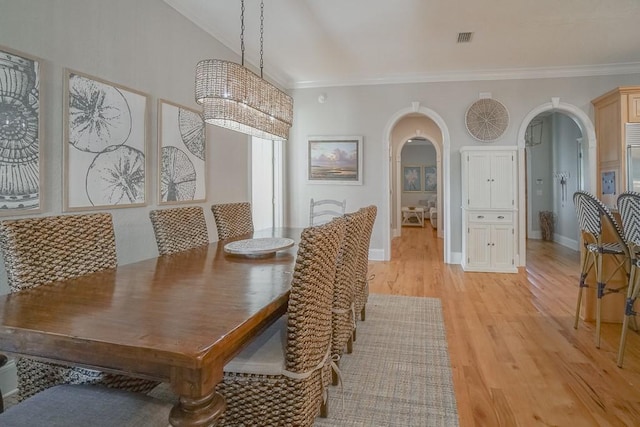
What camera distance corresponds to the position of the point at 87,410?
107 centimetres

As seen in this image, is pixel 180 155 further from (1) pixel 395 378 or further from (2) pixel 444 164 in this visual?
(2) pixel 444 164

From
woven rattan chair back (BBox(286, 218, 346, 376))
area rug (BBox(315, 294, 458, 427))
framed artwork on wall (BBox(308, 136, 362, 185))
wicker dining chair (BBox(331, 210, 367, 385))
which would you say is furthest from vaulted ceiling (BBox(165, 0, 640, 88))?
area rug (BBox(315, 294, 458, 427))

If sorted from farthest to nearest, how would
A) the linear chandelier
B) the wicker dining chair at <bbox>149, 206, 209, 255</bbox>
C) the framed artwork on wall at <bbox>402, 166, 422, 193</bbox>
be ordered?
the framed artwork on wall at <bbox>402, 166, 422, 193</bbox> → the wicker dining chair at <bbox>149, 206, 209, 255</bbox> → the linear chandelier

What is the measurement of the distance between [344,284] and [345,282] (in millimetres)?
15

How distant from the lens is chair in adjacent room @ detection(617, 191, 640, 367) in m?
2.08

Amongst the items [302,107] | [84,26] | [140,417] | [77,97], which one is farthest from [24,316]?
[302,107]

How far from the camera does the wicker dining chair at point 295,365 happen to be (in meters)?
1.29

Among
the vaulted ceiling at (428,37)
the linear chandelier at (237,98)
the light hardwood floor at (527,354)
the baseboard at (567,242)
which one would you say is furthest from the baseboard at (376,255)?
the baseboard at (567,242)

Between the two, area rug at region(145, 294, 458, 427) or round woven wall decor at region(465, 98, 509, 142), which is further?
round woven wall decor at region(465, 98, 509, 142)

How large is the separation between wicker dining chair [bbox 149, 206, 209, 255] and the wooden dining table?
0.61 metres

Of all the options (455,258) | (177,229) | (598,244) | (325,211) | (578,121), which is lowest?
(455,258)

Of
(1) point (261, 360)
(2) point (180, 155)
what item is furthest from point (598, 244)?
(2) point (180, 155)

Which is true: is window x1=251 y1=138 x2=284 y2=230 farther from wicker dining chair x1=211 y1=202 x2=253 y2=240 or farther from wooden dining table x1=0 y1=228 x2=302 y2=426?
wooden dining table x1=0 y1=228 x2=302 y2=426

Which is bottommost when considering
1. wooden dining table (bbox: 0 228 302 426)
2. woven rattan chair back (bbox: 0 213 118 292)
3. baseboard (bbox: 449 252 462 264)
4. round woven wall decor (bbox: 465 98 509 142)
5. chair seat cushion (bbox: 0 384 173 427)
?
baseboard (bbox: 449 252 462 264)
